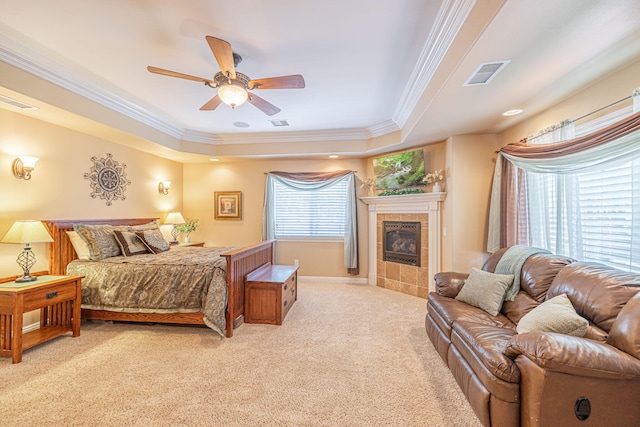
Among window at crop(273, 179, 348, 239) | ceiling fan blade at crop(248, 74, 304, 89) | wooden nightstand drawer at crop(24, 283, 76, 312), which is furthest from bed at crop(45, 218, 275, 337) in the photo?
window at crop(273, 179, 348, 239)

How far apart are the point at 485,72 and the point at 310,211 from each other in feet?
12.2

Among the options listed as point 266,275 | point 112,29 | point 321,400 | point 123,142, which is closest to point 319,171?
point 266,275

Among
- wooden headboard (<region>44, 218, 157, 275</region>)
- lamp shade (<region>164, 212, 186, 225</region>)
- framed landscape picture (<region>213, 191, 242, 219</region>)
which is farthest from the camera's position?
framed landscape picture (<region>213, 191, 242, 219</region>)

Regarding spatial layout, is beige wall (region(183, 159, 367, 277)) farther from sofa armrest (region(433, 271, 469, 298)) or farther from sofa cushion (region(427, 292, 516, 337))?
sofa cushion (region(427, 292, 516, 337))

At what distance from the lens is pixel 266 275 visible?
3.47 metres

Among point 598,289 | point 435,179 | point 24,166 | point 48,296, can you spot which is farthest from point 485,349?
point 24,166

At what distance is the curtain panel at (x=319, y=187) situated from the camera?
16.3 ft

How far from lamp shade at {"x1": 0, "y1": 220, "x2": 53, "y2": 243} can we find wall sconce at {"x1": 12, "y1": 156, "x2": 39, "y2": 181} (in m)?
0.67

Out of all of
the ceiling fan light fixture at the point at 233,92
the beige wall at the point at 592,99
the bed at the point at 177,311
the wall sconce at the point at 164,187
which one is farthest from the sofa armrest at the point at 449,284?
the wall sconce at the point at 164,187

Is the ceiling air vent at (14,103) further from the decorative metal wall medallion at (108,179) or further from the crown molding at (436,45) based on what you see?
the crown molding at (436,45)

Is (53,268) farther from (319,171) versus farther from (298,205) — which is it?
(319,171)

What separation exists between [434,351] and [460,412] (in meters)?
0.79

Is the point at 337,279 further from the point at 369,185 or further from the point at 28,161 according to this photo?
the point at 28,161

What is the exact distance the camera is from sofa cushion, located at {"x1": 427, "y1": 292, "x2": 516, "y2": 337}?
2.14 metres
